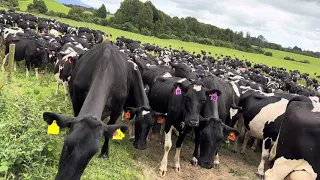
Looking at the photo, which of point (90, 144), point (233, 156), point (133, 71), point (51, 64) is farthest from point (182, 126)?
point (51, 64)

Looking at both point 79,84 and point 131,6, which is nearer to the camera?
point 79,84

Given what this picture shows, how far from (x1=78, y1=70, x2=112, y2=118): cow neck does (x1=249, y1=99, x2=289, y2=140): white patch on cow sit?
4.74 m

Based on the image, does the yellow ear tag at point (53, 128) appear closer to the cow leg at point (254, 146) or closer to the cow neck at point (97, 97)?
the cow neck at point (97, 97)

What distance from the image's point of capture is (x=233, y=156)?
9906 millimetres

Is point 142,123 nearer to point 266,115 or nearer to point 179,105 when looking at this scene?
point 179,105

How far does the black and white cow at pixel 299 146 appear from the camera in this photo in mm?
4477

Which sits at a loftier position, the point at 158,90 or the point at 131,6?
the point at 131,6

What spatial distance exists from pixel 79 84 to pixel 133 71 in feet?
5.42

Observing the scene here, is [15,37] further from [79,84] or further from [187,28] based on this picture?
[187,28]

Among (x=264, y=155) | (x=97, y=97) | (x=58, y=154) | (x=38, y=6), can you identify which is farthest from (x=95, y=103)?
(x=38, y=6)

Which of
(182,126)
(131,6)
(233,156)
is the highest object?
(131,6)

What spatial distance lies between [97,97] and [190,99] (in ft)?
8.67

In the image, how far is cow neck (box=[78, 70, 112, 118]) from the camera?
511 centimetres

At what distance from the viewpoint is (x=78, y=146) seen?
14.7 feet
